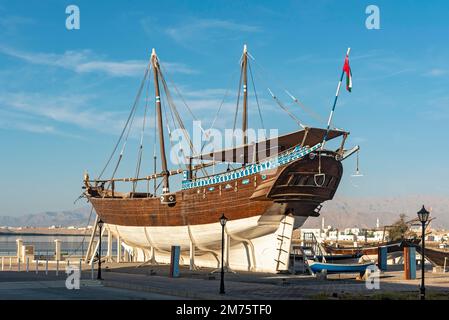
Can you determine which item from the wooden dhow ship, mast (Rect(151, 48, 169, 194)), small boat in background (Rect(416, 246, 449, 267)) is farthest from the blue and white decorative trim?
small boat in background (Rect(416, 246, 449, 267))

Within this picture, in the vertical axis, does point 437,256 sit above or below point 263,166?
below

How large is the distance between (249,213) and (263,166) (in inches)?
132

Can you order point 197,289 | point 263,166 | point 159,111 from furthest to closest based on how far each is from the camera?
point 159,111
point 263,166
point 197,289

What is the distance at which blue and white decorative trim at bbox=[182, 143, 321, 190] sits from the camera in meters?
38.6

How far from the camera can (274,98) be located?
44.9m

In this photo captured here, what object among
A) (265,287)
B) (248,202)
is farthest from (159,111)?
(265,287)

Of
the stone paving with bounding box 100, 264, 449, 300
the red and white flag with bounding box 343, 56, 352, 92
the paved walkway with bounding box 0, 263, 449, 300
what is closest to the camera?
the paved walkway with bounding box 0, 263, 449, 300

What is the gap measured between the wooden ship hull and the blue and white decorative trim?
0.32 metres

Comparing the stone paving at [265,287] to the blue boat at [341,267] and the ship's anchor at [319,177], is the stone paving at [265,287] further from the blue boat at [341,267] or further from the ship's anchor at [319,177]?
the ship's anchor at [319,177]

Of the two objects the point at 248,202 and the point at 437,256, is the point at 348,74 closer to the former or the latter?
the point at 248,202

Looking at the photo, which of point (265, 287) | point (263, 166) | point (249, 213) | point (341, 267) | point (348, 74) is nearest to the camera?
point (265, 287)

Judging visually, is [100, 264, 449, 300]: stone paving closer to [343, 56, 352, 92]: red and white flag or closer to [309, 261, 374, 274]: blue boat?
[309, 261, 374, 274]: blue boat

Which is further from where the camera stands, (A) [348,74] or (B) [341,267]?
(B) [341,267]

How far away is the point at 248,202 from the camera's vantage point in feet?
133
